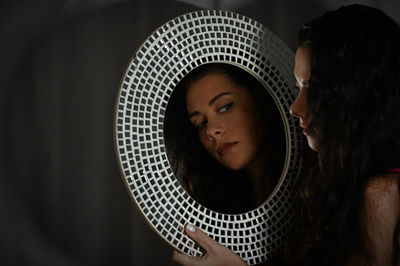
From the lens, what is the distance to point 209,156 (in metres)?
0.90

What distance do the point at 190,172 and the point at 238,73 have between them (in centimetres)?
28

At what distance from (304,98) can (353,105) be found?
0.12m

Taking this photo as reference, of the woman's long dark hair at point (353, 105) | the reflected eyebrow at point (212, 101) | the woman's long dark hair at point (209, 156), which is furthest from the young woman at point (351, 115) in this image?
the reflected eyebrow at point (212, 101)

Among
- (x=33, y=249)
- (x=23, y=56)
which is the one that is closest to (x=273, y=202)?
(x=33, y=249)

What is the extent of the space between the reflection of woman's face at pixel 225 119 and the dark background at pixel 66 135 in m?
0.24

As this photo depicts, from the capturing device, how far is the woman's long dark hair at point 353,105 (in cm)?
81

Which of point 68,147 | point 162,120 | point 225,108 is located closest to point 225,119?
point 225,108

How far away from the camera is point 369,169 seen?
2.66 ft

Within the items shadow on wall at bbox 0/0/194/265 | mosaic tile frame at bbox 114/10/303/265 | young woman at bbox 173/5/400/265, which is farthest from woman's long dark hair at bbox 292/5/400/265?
shadow on wall at bbox 0/0/194/265

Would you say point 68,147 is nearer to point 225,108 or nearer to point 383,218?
point 225,108

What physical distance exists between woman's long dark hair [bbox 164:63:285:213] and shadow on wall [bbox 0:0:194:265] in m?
0.20

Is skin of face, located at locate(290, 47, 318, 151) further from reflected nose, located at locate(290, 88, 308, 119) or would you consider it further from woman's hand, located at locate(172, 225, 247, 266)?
woman's hand, located at locate(172, 225, 247, 266)

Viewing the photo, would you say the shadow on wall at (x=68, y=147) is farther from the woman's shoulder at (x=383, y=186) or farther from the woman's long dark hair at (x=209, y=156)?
the woman's shoulder at (x=383, y=186)

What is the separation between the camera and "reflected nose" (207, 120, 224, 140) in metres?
0.89
